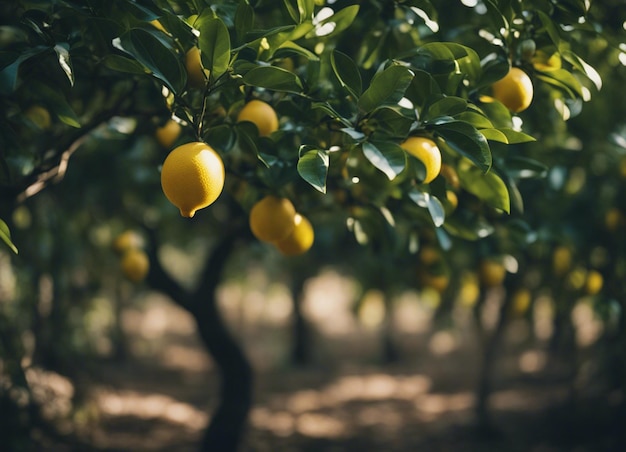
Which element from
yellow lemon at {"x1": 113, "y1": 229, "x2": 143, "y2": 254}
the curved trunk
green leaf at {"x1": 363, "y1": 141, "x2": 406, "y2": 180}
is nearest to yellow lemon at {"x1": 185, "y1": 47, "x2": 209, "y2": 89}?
green leaf at {"x1": 363, "y1": 141, "x2": 406, "y2": 180}

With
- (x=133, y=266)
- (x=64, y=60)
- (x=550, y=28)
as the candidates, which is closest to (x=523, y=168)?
(x=550, y=28)

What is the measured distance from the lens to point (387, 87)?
119 centimetres

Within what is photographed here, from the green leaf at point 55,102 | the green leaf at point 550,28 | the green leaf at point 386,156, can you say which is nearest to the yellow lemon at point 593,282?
the green leaf at point 550,28

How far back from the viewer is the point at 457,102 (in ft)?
3.99

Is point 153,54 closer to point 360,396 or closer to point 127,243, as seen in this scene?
point 127,243

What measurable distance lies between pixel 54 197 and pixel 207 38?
8.56 feet

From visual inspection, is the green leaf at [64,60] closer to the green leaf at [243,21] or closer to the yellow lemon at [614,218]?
the green leaf at [243,21]

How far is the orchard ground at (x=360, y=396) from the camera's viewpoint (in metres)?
4.32

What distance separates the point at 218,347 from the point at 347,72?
2.29 meters

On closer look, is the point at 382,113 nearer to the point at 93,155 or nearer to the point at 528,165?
the point at 528,165

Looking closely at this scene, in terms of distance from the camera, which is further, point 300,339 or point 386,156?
point 300,339

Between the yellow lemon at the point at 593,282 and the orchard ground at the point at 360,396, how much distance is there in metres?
0.76

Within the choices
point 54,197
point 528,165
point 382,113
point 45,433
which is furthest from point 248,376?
point 382,113

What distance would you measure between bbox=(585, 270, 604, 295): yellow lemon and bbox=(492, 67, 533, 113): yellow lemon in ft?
4.54
